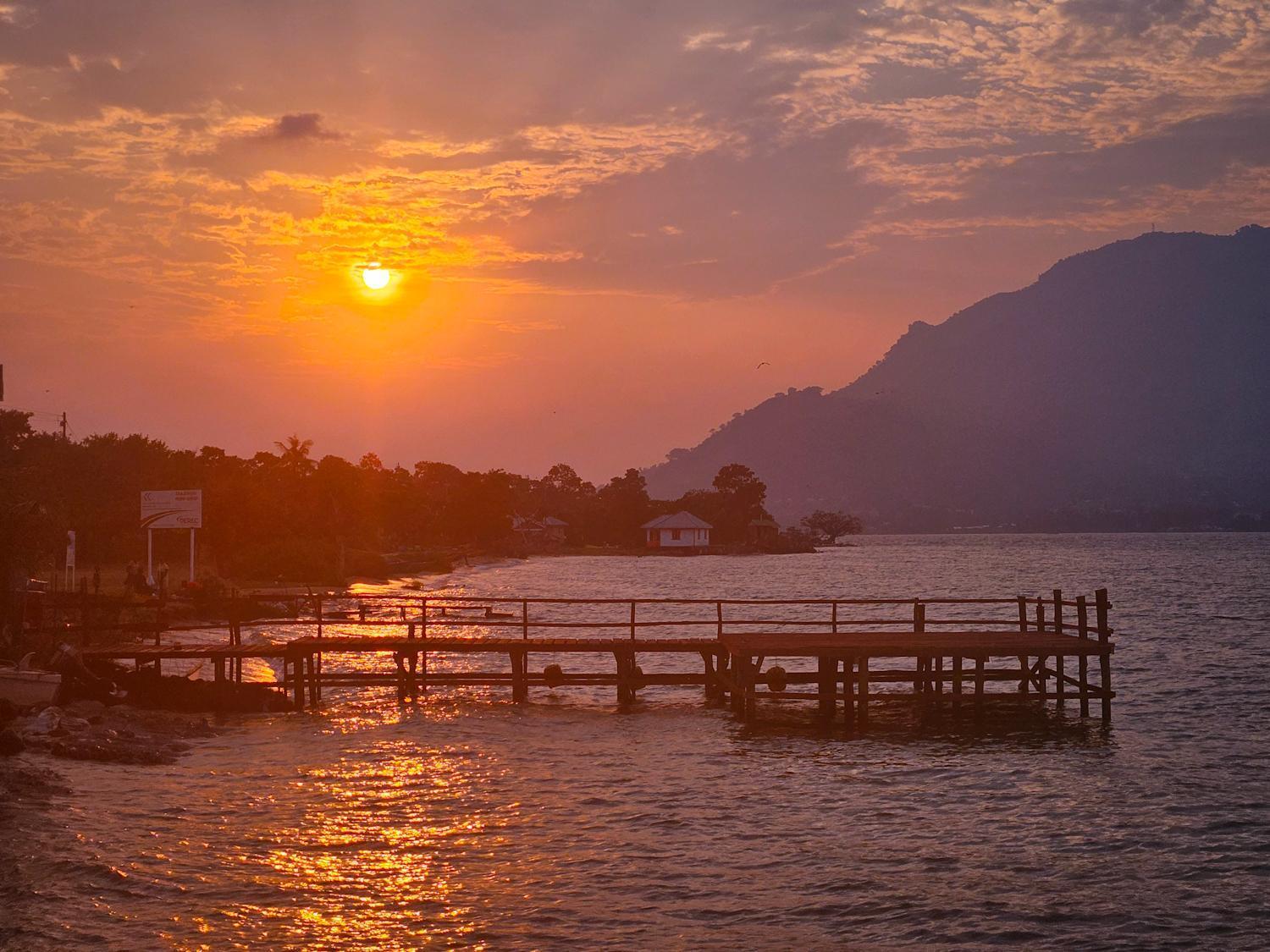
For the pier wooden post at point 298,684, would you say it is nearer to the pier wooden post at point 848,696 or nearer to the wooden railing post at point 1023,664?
the pier wooden post at point 848,696

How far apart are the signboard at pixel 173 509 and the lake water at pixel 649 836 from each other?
2469cm

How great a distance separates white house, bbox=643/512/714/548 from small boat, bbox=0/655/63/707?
545 feet

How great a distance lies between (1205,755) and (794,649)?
32.2 feet

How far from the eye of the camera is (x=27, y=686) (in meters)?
26.4

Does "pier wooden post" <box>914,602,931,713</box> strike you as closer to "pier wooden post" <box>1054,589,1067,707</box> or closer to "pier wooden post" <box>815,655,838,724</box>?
"pier wooden post" <box>815,655,838,724</box>

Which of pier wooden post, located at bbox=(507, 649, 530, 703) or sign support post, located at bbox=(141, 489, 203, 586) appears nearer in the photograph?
pier wooden post, located at bbox=(507, 649, 530, 703)

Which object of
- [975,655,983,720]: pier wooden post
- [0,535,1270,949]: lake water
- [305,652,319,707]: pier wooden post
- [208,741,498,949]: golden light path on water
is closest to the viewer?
[208,741,498,949]: golden light path on water

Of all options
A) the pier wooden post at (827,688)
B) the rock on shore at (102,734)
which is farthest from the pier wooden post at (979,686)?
the rock on shore at (102,734)

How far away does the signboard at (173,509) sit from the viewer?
178ft

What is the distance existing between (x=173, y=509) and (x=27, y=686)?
29286mm

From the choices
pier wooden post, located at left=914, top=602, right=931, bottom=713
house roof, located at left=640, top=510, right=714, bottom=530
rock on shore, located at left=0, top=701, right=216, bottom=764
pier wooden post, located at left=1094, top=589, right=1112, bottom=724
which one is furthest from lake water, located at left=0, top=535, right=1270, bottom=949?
house roof, located at left=640, top=510, right=714, bottom=530

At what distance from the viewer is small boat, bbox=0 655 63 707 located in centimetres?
2631

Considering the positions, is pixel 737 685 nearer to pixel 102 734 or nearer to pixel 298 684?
pixel 298 684

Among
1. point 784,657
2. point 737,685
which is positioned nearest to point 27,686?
point 737,685
